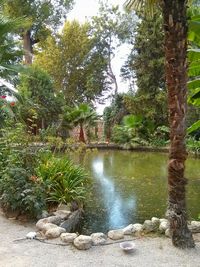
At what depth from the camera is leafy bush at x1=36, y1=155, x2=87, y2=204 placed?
21.7ft

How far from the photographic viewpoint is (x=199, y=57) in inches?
224

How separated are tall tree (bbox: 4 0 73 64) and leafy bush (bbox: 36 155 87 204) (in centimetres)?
1761

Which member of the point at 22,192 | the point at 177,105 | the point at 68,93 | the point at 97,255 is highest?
the point at 68,93

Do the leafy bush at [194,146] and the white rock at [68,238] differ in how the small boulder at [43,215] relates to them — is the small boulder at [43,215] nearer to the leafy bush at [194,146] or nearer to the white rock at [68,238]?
the white rock at [68,238]

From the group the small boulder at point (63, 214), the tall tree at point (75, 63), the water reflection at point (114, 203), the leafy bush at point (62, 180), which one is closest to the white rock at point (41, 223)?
the small boulder at point (63, 214)

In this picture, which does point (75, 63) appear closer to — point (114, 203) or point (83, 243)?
point (114, 203)

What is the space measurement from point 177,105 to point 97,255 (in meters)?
2.09

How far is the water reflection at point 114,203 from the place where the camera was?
6578 millimetres

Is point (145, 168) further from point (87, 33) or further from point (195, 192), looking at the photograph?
point (87, 33)

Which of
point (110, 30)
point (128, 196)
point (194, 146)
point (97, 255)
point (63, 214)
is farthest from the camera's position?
point (110, 30)

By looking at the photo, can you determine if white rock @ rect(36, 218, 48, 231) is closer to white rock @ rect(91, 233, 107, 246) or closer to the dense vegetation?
the dense vegetation

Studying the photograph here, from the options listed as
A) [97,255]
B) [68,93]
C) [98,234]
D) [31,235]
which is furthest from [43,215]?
[68,93]

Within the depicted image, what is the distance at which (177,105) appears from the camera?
413 cm

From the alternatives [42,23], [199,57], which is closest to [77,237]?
[199,57]
